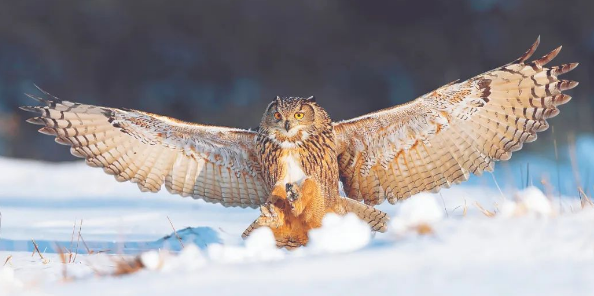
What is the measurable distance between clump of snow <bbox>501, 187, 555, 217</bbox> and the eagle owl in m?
1.34

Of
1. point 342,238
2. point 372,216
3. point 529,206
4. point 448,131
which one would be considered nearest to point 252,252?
point 342,238

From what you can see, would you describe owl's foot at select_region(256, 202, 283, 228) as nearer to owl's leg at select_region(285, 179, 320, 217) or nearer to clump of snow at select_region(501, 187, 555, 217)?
owl's leg at select_region(285, 179, 320, 217)

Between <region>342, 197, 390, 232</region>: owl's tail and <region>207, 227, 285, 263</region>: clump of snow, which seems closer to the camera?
<region>207, 227, 285, 263</region>: clump of snow

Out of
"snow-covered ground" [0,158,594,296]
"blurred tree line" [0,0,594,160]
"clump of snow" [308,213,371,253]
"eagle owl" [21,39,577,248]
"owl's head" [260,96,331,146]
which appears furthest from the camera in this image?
"blurred tree line" [0,0,594,160]

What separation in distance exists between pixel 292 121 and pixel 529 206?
1.66m

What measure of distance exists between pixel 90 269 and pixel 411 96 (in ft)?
34.4

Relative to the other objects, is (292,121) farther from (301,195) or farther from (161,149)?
(161,149)

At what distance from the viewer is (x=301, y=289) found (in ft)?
7.25

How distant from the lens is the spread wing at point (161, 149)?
178 inches

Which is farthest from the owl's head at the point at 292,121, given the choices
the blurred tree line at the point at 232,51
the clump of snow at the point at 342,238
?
the blurred tree line at the point at 232,51

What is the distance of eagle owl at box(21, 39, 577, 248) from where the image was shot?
419 centimetres

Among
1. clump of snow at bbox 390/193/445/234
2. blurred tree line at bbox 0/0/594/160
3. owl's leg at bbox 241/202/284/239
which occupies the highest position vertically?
blurred tree line at bbox 0/0/594/160

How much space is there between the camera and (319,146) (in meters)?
4.33

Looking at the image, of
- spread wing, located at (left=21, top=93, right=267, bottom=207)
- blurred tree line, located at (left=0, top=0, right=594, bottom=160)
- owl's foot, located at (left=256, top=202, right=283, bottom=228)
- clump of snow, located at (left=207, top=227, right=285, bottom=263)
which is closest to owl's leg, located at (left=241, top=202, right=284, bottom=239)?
owl's foot, located at (left=256, top=202, right=283, bottom=228)
